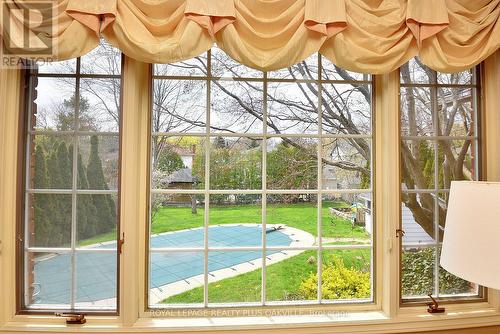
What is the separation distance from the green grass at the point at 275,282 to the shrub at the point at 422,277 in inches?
8.2

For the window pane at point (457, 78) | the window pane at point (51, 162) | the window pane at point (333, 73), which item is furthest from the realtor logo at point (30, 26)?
the window pane at point (457, 78)

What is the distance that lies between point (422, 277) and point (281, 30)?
1.48 metres

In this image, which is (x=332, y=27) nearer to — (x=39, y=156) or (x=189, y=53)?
(x=189, y=53)

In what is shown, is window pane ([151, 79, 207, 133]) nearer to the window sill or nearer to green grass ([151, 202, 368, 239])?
green grass ([151, 202, 368, 239])

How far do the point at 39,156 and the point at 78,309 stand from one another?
79cm

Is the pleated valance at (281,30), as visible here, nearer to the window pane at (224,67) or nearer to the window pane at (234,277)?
the window pane at (224,67)

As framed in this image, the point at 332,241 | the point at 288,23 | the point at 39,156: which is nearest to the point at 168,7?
the point at 288,23

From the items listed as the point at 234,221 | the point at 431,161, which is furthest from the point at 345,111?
the point at 234,221

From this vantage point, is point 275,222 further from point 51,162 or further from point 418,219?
point 51,162

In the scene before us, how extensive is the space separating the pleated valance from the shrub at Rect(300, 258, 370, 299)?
1041 mm

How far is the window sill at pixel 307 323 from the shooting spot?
1.33m

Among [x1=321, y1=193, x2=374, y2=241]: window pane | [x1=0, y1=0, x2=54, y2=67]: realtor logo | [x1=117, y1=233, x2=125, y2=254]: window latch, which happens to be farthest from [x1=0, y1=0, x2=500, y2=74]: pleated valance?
[x1=117, y1=233, x2=125, y2=254]: window latch

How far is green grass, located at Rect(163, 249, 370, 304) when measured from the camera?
58.0 inches

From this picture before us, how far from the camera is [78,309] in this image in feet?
4.56
